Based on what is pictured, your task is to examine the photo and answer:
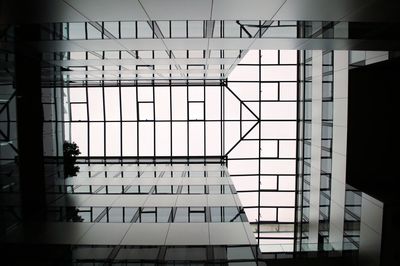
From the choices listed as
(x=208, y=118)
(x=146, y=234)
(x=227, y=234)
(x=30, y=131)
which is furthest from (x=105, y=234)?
(x=208, y=118)

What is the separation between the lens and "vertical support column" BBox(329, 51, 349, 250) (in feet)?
49.7

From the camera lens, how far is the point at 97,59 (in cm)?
1208

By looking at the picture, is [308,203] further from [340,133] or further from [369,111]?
[369,111]

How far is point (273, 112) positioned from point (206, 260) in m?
19.1

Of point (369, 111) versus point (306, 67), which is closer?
point (369, 111)

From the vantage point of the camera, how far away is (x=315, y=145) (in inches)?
776

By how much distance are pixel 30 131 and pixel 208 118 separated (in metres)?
15.3

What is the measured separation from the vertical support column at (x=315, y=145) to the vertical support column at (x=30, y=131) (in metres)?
14.0

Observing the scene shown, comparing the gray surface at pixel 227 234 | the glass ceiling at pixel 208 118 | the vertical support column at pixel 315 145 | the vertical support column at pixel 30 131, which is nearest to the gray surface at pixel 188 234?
the gray surface at pixel 227 234

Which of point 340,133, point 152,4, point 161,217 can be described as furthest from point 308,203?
point 152,4

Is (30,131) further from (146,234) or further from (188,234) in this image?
(188,234)

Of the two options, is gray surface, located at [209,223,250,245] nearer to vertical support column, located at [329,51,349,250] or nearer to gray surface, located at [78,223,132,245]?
gray surface, located at [78,223,132,245]

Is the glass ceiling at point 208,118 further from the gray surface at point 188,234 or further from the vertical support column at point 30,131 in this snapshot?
the gray surface at point 188,234

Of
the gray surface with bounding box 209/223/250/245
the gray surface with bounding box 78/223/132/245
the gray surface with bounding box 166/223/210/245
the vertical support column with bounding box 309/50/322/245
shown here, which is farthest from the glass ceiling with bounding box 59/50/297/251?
the gray surface with bounding box 78/223/132/245
